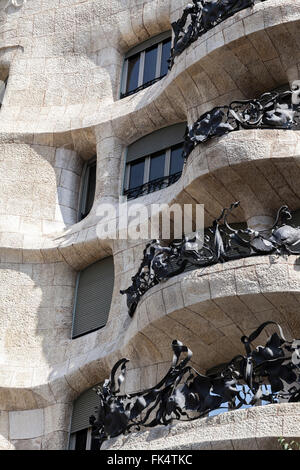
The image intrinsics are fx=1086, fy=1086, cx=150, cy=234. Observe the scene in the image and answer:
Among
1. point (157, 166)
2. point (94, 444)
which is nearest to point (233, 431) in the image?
point (94, 444)

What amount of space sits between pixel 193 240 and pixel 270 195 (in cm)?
179

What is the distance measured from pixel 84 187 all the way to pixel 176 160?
220 centimetres

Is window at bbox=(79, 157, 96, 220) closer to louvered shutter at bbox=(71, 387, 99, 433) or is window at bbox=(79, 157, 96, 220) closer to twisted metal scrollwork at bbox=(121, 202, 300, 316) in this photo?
twisted metal scrollwork at bbox=(121, 202, 300, 316)

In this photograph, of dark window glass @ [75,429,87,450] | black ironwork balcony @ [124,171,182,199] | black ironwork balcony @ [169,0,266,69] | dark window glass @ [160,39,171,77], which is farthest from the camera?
dark window glass @ [160,39,171,77]

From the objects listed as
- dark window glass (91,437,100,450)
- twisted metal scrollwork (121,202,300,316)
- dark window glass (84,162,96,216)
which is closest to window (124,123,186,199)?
dark window glass (84,162,96,216)

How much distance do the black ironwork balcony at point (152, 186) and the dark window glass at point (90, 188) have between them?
1042mm

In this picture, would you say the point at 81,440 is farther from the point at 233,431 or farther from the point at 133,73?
the point at 133,73

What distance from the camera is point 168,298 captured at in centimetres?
1559

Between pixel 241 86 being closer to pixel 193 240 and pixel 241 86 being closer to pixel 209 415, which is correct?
pixel 193 240

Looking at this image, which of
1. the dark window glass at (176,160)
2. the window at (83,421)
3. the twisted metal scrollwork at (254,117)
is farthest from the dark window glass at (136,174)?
the window at (83,421)

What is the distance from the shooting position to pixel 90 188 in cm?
2030

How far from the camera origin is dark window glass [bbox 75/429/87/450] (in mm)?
17094

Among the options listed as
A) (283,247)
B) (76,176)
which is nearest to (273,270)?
(283,247)

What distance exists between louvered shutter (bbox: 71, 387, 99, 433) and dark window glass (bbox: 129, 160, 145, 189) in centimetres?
390
